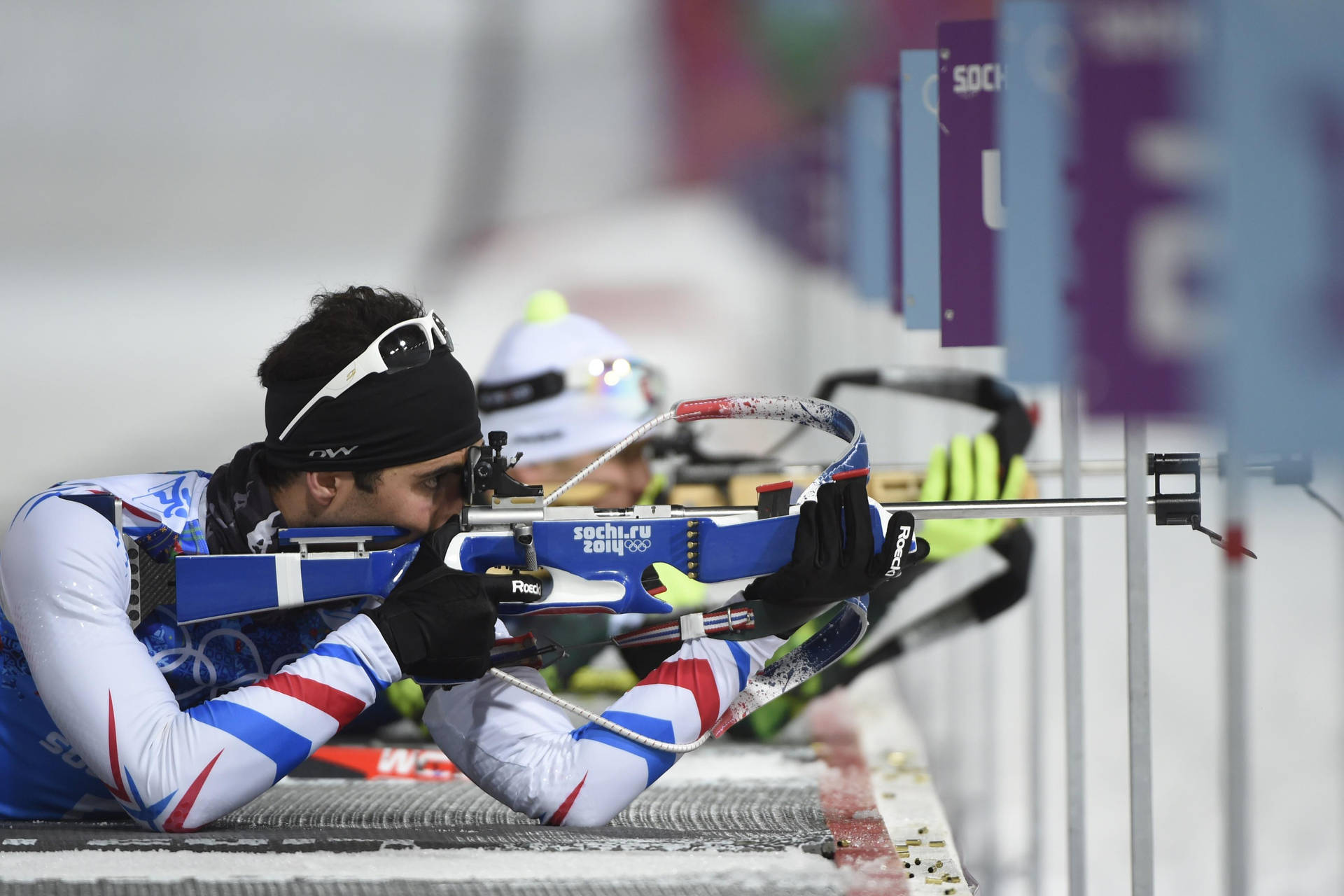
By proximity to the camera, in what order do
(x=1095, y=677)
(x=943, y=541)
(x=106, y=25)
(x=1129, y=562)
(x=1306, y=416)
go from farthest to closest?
(x=106, y=25) < (x=1095, y=677) < (x=943, y=541) < (x=1129, y=562) < (x=1306, y=416)

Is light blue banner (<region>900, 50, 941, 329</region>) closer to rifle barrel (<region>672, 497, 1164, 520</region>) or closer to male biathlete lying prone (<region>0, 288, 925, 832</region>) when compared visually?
rifle barrel (<region>672, 497, 1164, 520</region>)

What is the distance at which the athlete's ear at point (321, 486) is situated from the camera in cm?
96

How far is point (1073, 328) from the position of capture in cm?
80

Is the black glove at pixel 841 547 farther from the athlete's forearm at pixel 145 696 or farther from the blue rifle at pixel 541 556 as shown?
the athlete's forearm at pixel 145 696

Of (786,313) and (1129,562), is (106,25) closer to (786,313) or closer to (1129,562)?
(786,313)

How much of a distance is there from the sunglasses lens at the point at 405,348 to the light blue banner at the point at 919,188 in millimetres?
597

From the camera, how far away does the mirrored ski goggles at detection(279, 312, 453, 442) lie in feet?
3.03

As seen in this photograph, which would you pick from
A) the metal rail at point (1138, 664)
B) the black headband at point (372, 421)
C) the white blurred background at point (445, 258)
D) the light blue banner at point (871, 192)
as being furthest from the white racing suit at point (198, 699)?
the white blurred background at point (445, 258)

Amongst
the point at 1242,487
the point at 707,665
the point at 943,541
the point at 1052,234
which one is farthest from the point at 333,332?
the point at 943,541

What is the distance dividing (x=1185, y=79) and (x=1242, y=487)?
10.2 inches

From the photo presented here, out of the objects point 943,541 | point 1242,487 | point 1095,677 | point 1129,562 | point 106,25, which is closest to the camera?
point 1242,487

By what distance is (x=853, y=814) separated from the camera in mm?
1067

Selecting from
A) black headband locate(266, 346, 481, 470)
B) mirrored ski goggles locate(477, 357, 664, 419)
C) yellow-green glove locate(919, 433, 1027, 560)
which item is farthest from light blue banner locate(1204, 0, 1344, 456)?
mirrored ski goggles locate(477, 357, 664, 419)

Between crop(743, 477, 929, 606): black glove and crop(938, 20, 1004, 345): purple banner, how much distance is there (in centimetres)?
34
